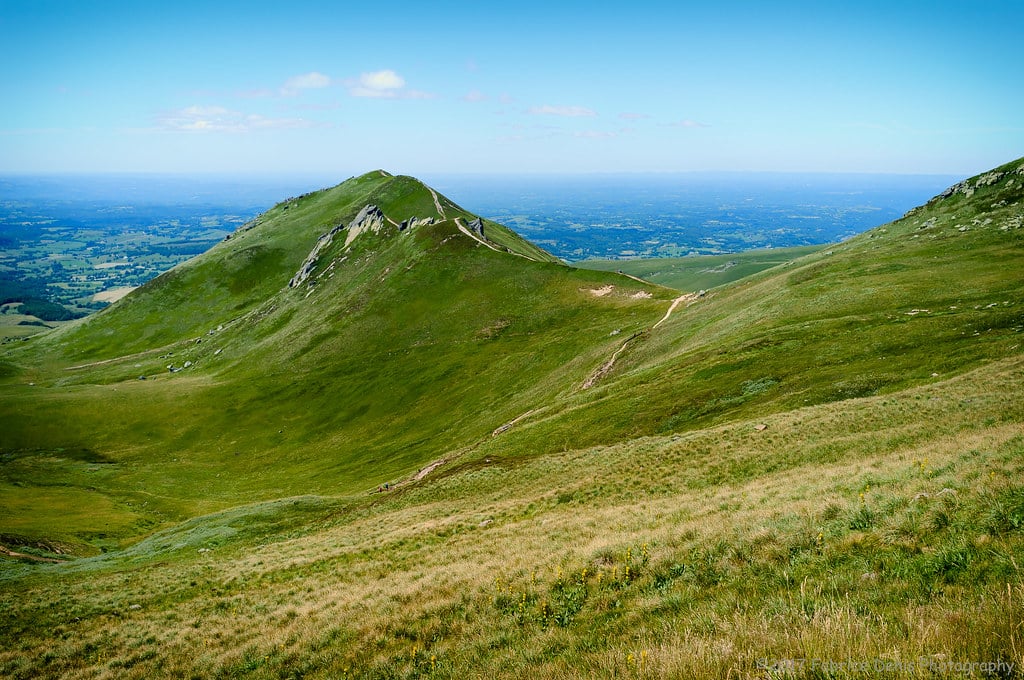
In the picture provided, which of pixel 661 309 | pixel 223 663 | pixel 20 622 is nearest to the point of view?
Result: pixel 223 663

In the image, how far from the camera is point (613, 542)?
16.8 metres

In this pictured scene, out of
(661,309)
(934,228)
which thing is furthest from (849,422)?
(934,228)

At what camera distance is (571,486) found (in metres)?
30.8

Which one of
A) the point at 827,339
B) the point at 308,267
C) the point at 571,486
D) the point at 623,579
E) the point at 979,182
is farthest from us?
the point at 308,267

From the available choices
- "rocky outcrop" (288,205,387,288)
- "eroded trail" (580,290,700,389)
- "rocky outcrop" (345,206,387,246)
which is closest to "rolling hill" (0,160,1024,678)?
"eroded trail" (580,290,700,389)

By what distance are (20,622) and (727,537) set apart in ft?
99.8

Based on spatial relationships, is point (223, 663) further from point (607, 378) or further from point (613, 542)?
point (607, 378)

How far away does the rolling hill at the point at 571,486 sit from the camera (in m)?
10.1

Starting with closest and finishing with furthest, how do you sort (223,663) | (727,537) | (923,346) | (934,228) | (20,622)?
(727,537)
(223,663)
(20,622)
(923,346)
(934,228)

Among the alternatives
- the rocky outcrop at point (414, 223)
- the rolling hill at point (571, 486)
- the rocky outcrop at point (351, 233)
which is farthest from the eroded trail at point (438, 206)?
the rolling hill at point (571, 486)

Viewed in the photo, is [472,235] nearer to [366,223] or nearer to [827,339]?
[366,223]

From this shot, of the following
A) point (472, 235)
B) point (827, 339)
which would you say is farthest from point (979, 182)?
point (472, 235)

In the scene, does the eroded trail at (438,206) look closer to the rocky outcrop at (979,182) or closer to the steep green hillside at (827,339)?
the steep green hillside at (827,339)

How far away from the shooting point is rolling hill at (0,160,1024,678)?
396 inches
